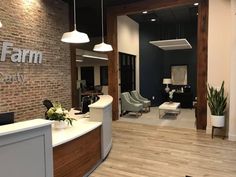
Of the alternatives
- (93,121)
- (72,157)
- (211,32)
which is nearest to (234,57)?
(211,32)

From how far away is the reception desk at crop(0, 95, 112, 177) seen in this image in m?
1.98

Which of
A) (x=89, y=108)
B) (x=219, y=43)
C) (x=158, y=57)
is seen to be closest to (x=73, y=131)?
(x=89, y=108)

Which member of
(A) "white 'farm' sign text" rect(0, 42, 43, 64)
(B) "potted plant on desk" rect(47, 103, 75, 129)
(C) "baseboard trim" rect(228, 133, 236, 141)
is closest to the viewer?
(B) "potted plant on desk" rect(47, 103, 75, 129)

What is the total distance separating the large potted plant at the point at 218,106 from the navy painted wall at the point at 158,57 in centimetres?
502

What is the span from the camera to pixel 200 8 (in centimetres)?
562

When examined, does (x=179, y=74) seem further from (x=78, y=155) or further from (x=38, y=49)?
(x=78, y=155)

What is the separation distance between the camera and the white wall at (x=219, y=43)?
5168 mm

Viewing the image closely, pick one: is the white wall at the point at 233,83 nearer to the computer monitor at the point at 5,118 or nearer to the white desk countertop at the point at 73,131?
the white desk countertop at the point at 73,131

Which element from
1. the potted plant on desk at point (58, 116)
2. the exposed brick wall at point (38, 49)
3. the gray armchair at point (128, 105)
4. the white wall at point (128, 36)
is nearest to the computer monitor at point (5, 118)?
the potted plant on desk at point (58, 116)

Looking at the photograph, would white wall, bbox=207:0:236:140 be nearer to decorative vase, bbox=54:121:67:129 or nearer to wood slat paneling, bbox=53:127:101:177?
wood slat paneling, bbox=53:127:101:177

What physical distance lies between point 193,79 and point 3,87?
27.5 ft

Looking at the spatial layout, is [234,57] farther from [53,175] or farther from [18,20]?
[18,20]

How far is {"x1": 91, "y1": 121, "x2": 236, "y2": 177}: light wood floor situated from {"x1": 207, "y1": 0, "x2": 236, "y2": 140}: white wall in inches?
39.4

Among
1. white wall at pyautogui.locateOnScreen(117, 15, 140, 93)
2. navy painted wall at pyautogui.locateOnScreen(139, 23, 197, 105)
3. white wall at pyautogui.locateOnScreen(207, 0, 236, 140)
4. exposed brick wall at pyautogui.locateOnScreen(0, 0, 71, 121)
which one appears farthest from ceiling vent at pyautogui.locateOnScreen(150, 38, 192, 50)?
exposed brick wall at pyautogui.locateOnScreen(0, 0, 71, 121)
